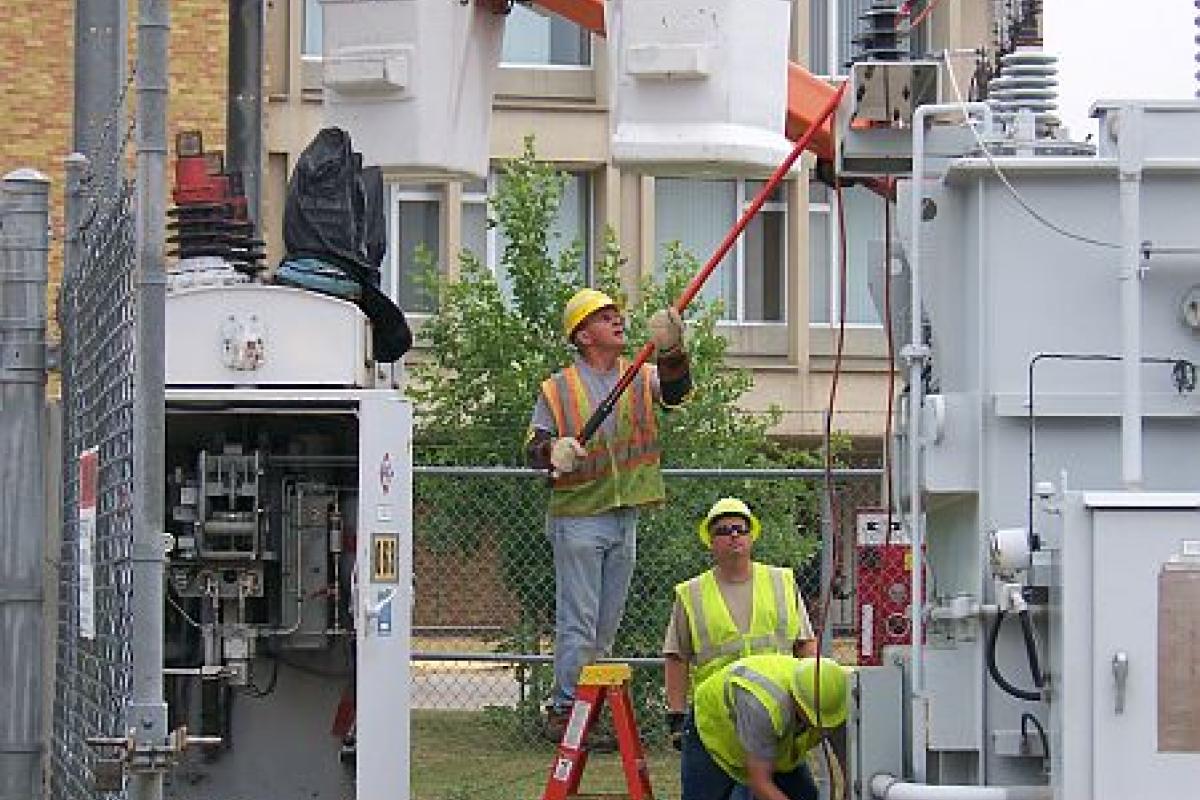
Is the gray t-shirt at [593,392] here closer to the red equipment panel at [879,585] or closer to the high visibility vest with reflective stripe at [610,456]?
the high visibility vest with reflective stripe at [610,456]

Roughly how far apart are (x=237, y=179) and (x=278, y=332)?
1.40 metres

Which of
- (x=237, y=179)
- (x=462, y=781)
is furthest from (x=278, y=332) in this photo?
(x=462, y=781)

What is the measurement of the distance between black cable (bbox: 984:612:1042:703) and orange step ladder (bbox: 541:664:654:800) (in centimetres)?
252

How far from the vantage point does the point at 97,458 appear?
8.77m

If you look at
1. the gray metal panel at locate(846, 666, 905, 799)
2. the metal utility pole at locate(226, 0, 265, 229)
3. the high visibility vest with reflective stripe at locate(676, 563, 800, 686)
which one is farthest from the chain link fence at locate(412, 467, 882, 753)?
the gray metal panel at locate(846, 666, 905, 799)

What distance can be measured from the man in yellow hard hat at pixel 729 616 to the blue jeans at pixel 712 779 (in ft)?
1.39

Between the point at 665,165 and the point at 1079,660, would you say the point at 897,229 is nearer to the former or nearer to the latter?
the point at 665,165

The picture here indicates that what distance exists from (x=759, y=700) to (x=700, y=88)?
2.06 meters

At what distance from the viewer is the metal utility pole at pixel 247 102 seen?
15305mm

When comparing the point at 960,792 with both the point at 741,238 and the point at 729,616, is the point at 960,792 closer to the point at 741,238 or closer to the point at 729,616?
the point at 729,616

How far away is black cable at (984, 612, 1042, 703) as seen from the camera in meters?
8.46

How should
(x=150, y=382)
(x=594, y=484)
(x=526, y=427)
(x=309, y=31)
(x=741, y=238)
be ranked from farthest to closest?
1. (x=741, y=238)
2. (x=309, y=31)
3. (x=526, y=427)
4. (x=594, y=484)
5. (x=150, y=382)

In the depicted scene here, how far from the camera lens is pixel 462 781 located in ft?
46.5

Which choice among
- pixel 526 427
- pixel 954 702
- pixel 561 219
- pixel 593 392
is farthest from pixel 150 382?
pixel 561 219
